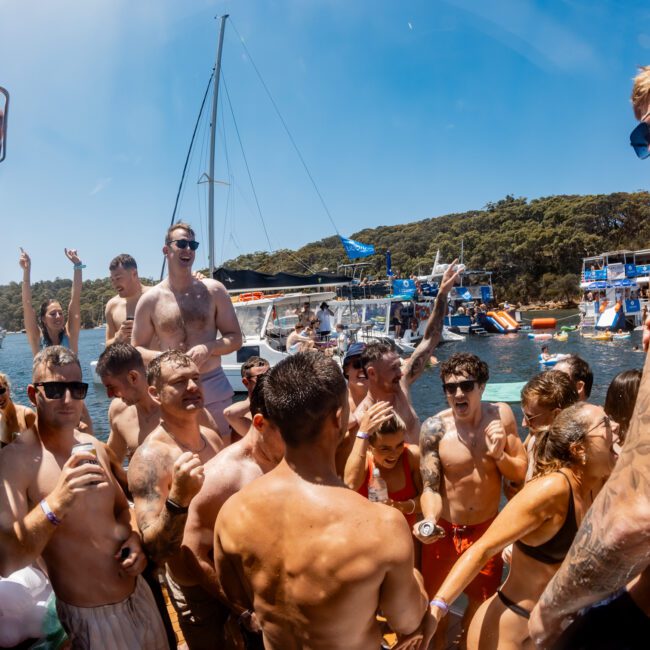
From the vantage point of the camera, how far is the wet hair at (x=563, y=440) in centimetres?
216

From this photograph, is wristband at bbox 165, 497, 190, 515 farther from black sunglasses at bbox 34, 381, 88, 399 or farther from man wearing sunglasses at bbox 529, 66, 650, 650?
man wearing sunglasses at bbox 529, 66, 650, 650

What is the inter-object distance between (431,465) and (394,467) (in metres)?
0.23

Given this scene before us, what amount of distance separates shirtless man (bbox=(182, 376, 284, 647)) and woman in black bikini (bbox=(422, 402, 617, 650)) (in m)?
0.97

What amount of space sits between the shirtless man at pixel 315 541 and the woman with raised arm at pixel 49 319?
3496mm

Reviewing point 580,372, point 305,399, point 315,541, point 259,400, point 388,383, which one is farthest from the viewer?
point 580,372

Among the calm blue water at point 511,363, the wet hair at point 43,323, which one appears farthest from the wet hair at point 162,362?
the calm blue water at point 511,363

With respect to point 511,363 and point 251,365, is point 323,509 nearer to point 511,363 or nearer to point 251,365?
point 251,365

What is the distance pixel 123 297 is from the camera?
501cm

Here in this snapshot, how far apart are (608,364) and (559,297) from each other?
44.8 meters

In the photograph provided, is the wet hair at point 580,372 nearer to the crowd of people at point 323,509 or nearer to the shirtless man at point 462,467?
the crowd of people at point 323,509

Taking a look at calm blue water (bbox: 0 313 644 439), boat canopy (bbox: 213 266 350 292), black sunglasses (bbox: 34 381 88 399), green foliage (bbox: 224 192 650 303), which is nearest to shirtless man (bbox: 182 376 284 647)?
black sunglasses (bbox: 34 381 88 399)

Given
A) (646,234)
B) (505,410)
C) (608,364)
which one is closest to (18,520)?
(505,410)

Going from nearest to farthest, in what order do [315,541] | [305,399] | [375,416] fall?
[315,541] < [305,399] < [375,416]

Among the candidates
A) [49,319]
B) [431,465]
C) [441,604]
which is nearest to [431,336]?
[431,465]
